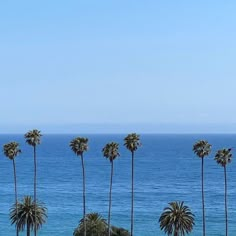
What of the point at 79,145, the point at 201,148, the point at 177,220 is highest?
the point at 79,145

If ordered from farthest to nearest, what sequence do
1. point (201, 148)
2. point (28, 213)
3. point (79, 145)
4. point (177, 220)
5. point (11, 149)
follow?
point (11, 149) → point (28, 213) → point (79, 145) → point (201, 148) → point (177, 220)

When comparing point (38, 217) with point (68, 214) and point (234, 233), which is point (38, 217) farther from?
point (68, 214)

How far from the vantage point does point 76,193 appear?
608ft

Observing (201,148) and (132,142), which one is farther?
(132,142)

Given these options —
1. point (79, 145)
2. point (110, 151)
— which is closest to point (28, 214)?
point (79, 145)

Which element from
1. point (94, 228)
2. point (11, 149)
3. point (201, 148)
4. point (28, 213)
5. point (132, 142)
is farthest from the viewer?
Result: point (94, 228)

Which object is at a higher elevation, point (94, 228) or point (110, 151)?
point (110, 151)

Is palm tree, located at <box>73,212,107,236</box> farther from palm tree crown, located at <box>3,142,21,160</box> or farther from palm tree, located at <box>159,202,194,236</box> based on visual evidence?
palm tree crown, located at <box>3,142,21,160</box>

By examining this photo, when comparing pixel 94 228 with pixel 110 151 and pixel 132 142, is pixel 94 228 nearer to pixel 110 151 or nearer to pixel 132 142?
pixel 110 151

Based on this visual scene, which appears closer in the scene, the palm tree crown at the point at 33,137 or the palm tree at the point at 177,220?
the palm tree at the point at 177,220

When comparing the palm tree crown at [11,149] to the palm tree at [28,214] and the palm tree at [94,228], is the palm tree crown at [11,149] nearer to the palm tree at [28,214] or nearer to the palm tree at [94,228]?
the palm tree at [28,214]

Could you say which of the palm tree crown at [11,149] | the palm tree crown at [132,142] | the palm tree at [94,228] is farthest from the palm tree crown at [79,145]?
the palm tree at [94,228]

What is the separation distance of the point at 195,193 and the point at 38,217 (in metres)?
111

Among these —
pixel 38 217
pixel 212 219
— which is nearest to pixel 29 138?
pixel 38 217
